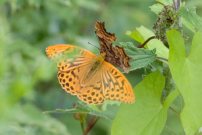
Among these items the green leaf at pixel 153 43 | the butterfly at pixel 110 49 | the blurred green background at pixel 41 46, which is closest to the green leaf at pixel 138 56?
the butterfly at pixel 110 49

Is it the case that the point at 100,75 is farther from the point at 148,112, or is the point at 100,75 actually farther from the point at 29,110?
the point at 29,110

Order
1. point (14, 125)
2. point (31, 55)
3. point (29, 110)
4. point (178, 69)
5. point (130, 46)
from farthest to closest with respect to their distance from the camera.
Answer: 1. point (31, 55)
2. point (29, 110)
3. point (14, 125)
4. point (130, 46)
5. point (178, 69)

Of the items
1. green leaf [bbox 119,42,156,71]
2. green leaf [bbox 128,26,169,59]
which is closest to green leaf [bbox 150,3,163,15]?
green leaf [bbox 128,26,169,59]

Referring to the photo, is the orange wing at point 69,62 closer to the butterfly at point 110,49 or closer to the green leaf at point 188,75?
the butterfly at point 110,49

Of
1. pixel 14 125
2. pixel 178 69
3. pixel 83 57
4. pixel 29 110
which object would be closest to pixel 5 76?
pixel 29 110

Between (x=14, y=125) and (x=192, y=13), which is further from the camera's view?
(x=14, y=125)

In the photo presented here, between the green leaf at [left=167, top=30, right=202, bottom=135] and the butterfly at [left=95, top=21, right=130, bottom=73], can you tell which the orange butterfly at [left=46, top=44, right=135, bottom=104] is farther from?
the green leaf at [left=167, top=30, right=202, bottom=135]
